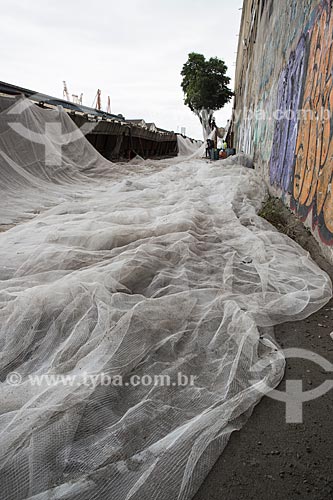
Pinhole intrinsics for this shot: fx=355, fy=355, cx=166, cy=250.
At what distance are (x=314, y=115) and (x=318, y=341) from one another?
2.21m

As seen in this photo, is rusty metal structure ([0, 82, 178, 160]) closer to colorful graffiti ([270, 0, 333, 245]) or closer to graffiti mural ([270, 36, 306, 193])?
graffiti mural ([270, 36, 306, 193])

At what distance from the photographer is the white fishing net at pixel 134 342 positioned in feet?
3.44

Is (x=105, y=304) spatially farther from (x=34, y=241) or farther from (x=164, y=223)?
(x=164, y=223)

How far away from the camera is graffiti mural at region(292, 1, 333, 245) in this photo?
8.71 feet

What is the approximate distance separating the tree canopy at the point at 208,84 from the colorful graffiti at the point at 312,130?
77.4ft

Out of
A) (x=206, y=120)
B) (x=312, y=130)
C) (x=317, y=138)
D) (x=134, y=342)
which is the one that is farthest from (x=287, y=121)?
(x=206, y=120)

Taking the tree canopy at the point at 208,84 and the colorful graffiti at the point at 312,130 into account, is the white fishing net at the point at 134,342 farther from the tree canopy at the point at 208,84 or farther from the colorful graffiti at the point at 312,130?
the tree canopy at the point at 208,84

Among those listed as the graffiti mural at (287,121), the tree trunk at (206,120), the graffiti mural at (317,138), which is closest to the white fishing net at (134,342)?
the graffiti mural at (317,138)

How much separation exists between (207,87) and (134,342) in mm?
27811

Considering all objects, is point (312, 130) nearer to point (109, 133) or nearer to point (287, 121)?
point (287, 121)

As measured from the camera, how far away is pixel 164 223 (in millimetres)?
2912

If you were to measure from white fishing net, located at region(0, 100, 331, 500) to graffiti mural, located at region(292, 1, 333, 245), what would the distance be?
401 mm

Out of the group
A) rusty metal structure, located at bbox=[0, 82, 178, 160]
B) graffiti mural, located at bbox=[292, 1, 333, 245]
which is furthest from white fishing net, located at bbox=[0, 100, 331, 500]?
rusty metal structure, located at bbox=[0, 82, 178, 160]

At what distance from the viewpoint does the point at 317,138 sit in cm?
297
